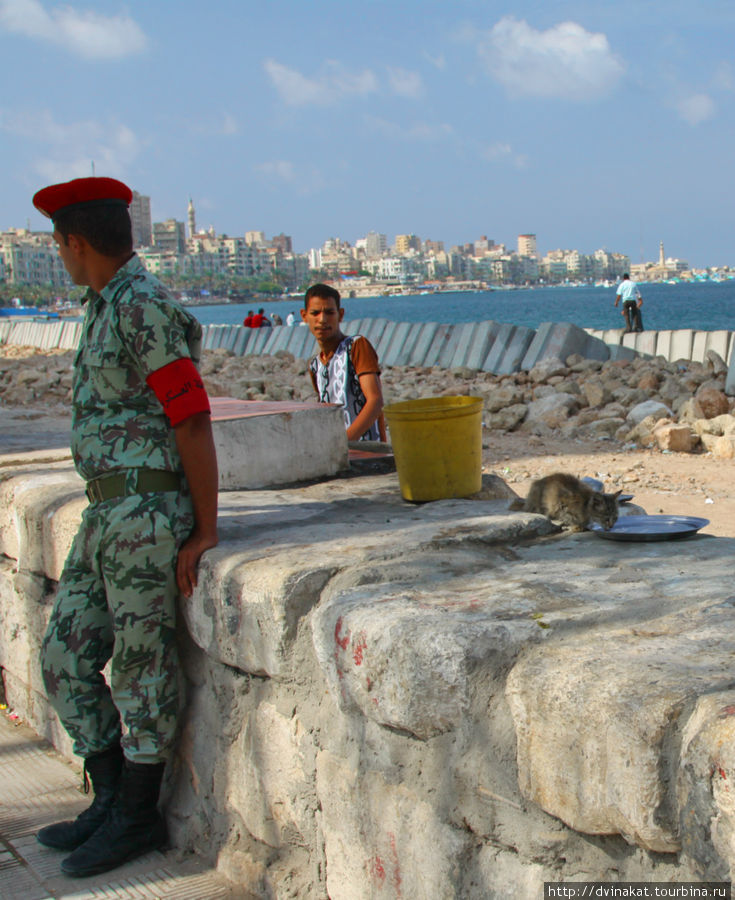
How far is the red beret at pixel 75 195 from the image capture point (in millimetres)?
2566

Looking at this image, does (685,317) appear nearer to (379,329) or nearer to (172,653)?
(379,329)

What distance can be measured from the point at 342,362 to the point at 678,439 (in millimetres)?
6188

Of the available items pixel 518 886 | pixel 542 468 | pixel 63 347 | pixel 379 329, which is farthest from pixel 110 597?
pixel 63 347

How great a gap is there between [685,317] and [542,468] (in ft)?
189

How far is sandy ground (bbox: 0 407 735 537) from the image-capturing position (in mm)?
6223

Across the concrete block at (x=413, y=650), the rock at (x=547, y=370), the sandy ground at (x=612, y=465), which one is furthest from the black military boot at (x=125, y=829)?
the rock at (x=547, y=370)

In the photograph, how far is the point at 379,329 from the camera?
1944 centimetres

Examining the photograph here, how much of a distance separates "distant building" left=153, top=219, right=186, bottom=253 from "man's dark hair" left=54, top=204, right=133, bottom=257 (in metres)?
170

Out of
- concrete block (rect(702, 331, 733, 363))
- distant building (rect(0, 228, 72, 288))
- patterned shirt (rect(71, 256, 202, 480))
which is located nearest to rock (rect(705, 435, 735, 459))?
concrete block (rect(702, 331, 733, 363))

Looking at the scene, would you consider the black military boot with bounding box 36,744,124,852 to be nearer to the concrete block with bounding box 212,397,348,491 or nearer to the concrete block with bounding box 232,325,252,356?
the concrete block with bounding box 212,397,348,491

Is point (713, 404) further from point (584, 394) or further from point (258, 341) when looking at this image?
point (258, 341)

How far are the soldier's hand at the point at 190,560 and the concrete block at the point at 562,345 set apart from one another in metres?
12.5

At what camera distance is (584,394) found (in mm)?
12516

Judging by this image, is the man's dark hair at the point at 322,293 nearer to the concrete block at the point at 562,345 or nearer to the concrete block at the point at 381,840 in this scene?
the concrete block at the point at 381,840
